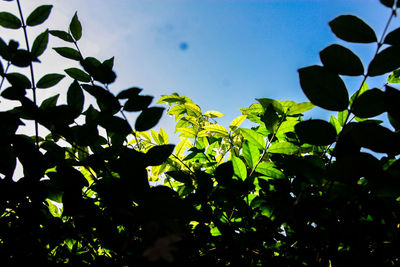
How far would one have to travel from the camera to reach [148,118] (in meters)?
1.25

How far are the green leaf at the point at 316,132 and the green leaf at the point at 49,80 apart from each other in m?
1.53

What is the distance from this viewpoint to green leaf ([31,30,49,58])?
1.44 metres

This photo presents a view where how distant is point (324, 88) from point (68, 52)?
1.55 meters

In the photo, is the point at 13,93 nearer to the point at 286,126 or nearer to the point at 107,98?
the point at 107,98

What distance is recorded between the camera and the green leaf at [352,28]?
104 cm

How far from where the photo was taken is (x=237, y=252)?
1092 millimetres

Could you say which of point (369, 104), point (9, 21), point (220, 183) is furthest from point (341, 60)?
point (9, 21)

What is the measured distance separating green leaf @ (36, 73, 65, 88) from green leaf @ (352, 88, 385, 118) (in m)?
1.74

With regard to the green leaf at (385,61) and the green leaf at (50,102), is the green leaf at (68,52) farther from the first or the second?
the green leaf at (385,61)

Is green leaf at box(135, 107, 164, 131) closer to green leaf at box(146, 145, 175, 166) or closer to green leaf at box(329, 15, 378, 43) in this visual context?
green leaf at box(146, 145, 175, 166)

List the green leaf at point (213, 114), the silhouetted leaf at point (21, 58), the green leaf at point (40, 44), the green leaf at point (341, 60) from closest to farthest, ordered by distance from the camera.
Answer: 1. the green leaf at point (341, 60)
2. the silhouetted leaf at point (21, 58)
3. the green leaf at point (40, 44)
4. the green leaf at point (213, 114)

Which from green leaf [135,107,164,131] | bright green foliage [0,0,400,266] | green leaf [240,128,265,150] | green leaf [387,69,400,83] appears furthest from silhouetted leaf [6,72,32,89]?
green leaf [387,69,400,83]

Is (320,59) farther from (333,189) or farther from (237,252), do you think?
(237,252)

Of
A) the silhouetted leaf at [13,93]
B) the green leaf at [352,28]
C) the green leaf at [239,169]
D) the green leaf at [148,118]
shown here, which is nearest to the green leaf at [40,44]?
the silhouetted leaf at [13,93]
